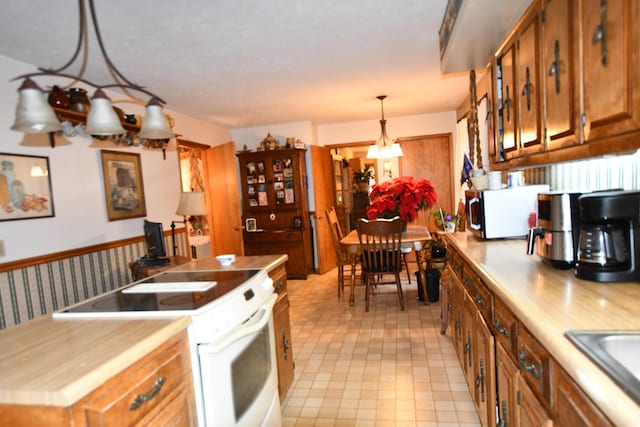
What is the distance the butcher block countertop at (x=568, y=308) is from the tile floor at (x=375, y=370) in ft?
3.21

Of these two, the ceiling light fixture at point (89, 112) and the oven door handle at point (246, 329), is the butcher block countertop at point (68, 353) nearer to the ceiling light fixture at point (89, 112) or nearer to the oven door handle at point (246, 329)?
the oven door handle at point (246, 329)

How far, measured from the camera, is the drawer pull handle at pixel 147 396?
103 cm

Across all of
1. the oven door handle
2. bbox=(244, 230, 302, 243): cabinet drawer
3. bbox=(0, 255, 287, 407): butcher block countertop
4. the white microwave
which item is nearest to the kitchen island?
bbox=(0, 255, 287, 407): butcher block countertop

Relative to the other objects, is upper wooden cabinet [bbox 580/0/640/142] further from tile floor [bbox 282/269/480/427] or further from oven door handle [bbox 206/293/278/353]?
tile floor [bbox 282/269/480/427]

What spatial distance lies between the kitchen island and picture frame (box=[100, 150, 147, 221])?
6.96ft

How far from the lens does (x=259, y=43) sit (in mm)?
2537

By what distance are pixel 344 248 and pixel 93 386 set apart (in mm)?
3884

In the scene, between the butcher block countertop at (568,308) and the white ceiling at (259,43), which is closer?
the butcher block countertop at (568,308)

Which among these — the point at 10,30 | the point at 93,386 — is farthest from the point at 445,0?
the point at 10,30

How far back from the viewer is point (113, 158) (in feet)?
10.9

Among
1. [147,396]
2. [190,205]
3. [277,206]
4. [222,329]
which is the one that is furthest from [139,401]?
[277,206]

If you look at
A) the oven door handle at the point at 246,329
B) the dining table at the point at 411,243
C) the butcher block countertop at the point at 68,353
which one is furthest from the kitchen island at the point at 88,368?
the dining table at the point at 411,243

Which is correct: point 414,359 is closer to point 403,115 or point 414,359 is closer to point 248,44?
point 248,44

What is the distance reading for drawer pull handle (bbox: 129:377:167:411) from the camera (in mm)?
1028
